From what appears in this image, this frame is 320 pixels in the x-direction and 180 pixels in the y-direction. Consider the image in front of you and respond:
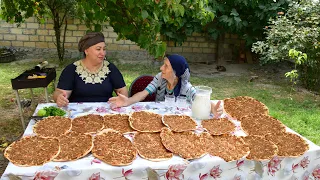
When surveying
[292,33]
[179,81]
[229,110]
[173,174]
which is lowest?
[173,174]

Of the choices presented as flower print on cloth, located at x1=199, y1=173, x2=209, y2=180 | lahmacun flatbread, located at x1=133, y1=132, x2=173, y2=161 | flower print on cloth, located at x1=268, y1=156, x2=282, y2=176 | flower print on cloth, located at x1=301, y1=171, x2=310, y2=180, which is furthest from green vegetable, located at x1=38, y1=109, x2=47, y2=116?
flower print on cloth, located at x1=301, y1=171, x2=310, y2=180

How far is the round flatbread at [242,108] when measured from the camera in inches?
95.6

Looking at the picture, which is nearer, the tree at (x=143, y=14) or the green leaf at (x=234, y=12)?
the tree at (x=143, y=14)

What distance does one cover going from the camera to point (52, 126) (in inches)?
78.7

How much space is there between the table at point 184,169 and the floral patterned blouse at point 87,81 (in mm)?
755

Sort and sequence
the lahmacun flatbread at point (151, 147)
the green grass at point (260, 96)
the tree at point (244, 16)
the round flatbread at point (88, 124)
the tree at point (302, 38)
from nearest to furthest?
the lahmacun flatbread at point (151, 147), the round flatbread at point (88, 124), the green grass at point (260, 96), the tree at point (302, 38), the tree at point (244, 16)

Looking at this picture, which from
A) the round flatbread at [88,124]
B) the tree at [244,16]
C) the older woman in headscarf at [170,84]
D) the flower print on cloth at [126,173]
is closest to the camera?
the flower print on cloth at [126,173]

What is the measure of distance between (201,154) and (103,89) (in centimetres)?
142

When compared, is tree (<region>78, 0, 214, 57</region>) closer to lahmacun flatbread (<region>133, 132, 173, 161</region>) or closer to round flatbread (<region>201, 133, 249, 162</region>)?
lahmacun flatbread (<region>133, 132, 173, 161</region>)

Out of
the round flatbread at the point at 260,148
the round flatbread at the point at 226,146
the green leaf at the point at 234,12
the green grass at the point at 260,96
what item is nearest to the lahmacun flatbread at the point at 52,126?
the round flatbread at the point at 226,146

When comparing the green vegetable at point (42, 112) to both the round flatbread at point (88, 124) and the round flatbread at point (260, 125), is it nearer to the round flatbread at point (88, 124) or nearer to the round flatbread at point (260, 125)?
the round flatbread at point (88, 124)

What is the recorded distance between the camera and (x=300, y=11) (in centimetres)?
605

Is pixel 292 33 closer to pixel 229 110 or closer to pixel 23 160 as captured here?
pixel 229 110

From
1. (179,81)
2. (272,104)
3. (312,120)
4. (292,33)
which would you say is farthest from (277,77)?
(179,81)
